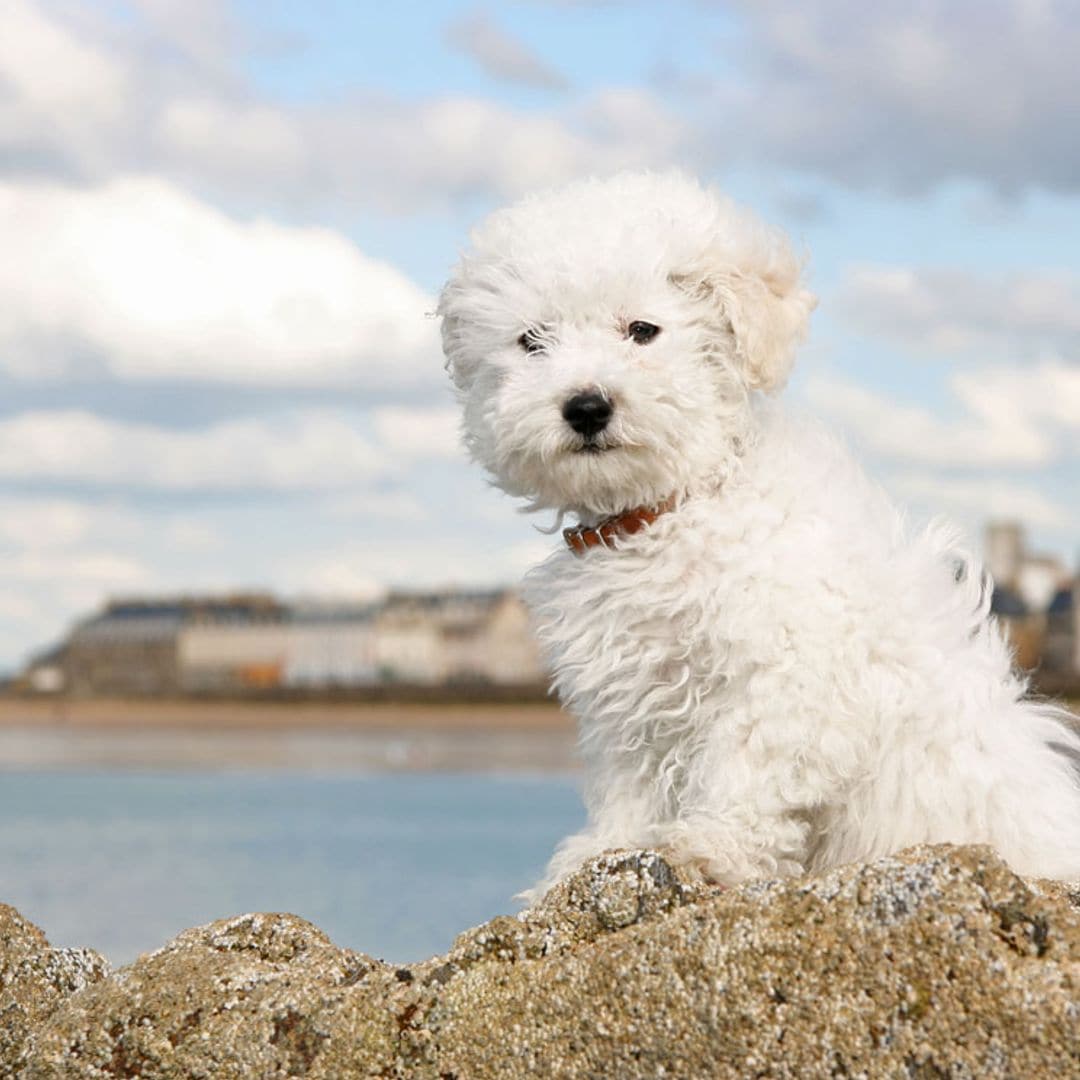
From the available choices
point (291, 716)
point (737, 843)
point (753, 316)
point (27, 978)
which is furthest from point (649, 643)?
point (291, 716)

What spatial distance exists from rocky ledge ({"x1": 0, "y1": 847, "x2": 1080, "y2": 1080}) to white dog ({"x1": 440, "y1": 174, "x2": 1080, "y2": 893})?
520 millimetres

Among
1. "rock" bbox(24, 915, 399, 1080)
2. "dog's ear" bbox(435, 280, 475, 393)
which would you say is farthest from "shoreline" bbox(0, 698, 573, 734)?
"rock" bbox(24, 915, 399, 1080)

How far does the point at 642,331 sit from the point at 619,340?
85mm

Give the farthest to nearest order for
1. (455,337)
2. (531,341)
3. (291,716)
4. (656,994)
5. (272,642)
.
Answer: (272,642), (291,716), (455,337), (531,341), (656,994)

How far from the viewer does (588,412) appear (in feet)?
14.1

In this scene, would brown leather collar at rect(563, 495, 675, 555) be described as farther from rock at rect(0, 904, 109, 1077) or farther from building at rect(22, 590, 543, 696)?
building at rect(22, 590, 543, 696)

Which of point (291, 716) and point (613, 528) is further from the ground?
point (613, 528)

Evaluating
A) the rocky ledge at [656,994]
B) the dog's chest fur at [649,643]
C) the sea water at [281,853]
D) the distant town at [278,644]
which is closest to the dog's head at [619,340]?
the dog's chest fur at [649,643]

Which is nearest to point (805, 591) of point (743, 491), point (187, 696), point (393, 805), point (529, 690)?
point (743, 491)

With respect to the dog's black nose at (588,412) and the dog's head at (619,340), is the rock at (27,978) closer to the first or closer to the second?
the dog's head at (619,340)

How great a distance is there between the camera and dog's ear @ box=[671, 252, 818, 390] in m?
4.57

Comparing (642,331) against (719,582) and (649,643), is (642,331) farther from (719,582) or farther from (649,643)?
(649,643)

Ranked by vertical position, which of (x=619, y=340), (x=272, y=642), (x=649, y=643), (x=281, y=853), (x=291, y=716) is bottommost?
(x=291, y=716)

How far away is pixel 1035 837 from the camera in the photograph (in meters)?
4.24
